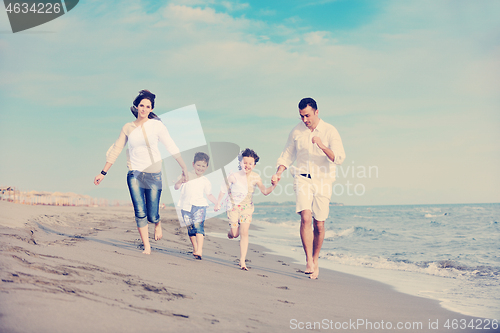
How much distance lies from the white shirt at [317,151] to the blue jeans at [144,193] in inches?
74.1

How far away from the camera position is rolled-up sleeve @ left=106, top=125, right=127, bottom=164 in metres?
4.64

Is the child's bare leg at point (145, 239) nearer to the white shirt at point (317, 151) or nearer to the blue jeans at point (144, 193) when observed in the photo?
the blue jeans at point (144, 193)

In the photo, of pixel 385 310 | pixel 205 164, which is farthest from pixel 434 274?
pixel 205 164

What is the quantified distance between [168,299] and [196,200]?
2.55 metres

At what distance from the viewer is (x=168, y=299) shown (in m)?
2.64

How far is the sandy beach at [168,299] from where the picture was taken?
199 cm

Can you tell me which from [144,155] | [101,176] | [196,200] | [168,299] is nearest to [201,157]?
[196,200]

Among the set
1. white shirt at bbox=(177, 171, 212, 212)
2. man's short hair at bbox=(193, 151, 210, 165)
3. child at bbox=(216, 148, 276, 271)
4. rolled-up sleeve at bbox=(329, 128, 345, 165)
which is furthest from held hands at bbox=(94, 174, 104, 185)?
rolled-up sleeve at bbox=(329, 128, 345, 165)

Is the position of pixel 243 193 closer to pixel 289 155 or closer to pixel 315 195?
pixel 289 155

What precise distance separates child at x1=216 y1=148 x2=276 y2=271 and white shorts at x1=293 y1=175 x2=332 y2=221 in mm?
479

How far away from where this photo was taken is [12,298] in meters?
2.01

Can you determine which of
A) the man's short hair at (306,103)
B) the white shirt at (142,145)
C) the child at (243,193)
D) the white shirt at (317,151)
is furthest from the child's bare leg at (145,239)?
the man's short hair at (306,103)

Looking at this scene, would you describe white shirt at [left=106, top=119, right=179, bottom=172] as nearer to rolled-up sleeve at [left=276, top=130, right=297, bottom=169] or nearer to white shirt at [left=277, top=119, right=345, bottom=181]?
rolled-up sleeve at [left=276, top=130, right=297, bottom=169]

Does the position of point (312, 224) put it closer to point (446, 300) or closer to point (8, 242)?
point (446, 300)
